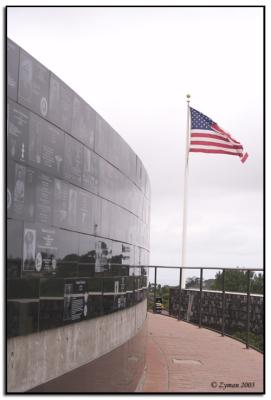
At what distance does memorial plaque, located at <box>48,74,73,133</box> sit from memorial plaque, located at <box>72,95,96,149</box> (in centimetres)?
12

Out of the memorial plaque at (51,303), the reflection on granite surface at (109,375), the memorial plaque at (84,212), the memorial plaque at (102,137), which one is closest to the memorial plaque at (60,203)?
the memorial plaque at (84,212)

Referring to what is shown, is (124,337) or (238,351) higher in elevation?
(124,337)

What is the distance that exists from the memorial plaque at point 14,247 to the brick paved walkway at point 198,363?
13.0 ft

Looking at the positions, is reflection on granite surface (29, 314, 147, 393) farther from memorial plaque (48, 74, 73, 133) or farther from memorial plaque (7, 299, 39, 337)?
memorial plaque (48, 74, 73, 133)

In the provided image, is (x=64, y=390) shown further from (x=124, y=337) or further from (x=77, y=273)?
(x=124, y=337)

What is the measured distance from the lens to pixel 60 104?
469cm

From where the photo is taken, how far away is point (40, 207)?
14.0 feet

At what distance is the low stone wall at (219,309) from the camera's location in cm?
1219

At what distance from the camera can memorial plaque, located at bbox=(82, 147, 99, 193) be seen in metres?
5.23

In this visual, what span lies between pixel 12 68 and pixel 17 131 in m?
0.42

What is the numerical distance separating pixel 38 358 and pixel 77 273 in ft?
3.22

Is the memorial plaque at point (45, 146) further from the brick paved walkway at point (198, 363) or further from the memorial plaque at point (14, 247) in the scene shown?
the brick paved walkway at point (198, 363)

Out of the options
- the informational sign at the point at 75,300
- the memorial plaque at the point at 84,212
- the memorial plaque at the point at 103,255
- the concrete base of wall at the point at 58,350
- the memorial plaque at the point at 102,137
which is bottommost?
the concrete base of wall at the point at 58,350

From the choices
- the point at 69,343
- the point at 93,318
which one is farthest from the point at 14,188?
the point at 93,318
